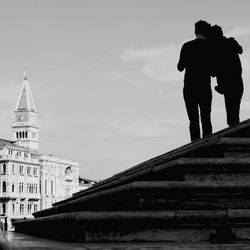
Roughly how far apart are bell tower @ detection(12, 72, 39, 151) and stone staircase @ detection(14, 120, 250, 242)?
97.7m

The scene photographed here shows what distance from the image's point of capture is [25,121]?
103250mm

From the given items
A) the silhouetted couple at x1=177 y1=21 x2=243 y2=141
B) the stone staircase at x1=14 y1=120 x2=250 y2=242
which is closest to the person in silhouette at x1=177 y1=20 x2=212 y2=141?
the silhouetted couple at x1=177 y1=21 x2=243 y2=141

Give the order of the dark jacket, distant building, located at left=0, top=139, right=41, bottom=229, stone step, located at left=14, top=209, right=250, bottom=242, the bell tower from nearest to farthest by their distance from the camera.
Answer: stone step, located at left=14, top=209, right=250, bottom=242
the dark jacket
distant building, located at left=0, top=139, right=41, bottom=229
the bell tower

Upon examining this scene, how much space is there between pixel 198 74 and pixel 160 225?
4223 millimetres

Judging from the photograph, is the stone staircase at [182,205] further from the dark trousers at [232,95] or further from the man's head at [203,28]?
the man's head at [203,28]

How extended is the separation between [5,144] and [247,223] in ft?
250

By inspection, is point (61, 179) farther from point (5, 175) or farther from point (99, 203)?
point (99, 203)

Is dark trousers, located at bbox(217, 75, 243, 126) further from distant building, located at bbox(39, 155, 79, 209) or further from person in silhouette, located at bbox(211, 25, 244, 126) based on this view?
distant building, located at bbox(39, 155, 79, 209)

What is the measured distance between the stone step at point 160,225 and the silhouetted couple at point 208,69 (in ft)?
12.8

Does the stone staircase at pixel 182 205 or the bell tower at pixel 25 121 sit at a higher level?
the bell tower at pixel 25 121

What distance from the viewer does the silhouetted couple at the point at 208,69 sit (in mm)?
8727

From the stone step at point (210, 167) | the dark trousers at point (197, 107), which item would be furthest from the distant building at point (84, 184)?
the stone step at point (210, 167)

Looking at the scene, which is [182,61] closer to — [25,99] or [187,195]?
[187,195]

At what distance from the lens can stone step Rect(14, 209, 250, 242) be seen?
4805 millimetres
